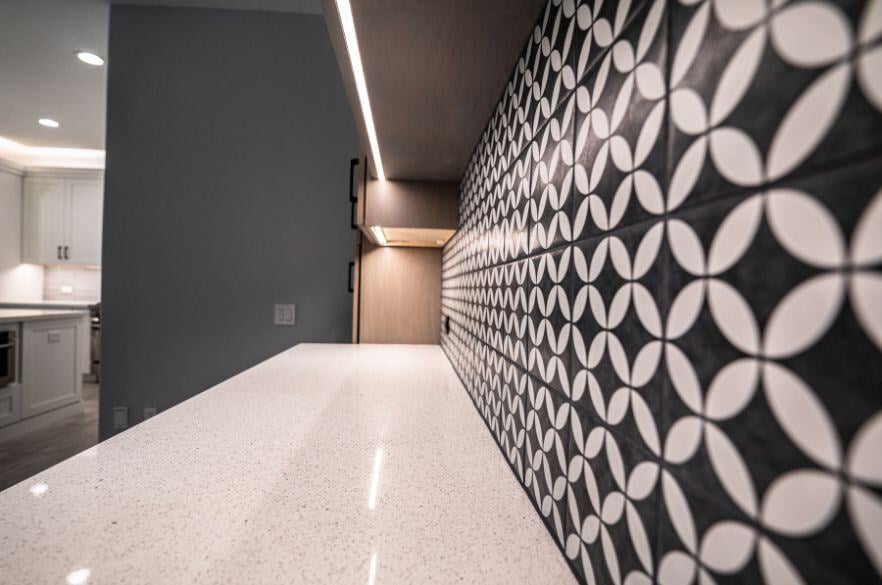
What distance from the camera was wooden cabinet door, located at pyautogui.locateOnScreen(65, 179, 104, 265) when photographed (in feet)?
14.9

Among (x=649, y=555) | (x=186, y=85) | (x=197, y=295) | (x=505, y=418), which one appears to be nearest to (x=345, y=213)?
(x=197, y=295)

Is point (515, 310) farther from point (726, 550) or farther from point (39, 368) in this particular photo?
point (39, 368)

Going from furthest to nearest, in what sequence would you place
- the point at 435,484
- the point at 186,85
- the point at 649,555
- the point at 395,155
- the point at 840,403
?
1. the point at 186,85
2. the point at 395,155
3. the point at 435,484
4. the point at 649,555
5. the point at 840,403

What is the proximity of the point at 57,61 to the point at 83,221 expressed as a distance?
240cm

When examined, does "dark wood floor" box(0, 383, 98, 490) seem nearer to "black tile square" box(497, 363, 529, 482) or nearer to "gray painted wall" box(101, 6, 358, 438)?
"gray painted wall" box(101, 6, 358, 438)

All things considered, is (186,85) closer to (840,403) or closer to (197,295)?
(197,295)

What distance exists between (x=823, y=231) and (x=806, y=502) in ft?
0.36

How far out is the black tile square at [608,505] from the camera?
0.29 metres

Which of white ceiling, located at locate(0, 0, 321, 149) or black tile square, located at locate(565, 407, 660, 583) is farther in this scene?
white ceiling, located at locate(0, 0, 321, 149)

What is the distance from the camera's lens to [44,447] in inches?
118

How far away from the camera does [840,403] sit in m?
0.16

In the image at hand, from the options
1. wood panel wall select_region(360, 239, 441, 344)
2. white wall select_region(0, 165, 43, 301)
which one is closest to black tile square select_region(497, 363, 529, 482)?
wood panel wall select_region(360, 239, 441, 344)

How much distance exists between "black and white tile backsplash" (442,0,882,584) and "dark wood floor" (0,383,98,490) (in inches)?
139

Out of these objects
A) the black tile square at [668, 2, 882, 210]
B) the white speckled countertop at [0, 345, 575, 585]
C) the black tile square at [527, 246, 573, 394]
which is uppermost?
the black tile square at [668, 2, 882, 210]
